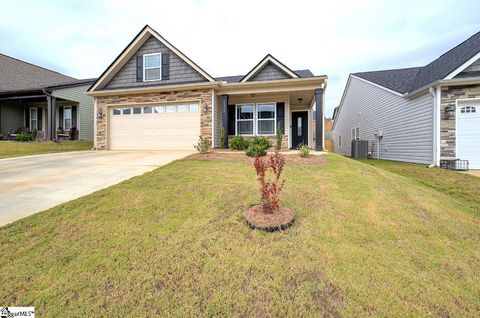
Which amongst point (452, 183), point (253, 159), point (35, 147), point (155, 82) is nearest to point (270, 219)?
point (253, 159)

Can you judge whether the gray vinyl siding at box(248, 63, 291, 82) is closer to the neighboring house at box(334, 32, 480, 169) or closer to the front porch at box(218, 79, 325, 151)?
the front porch at box(218, 79, 325, 151)

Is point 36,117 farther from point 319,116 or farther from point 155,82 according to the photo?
point 319,116

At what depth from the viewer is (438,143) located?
30.6 feet

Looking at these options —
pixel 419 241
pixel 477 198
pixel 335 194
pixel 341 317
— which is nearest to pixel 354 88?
pixel 477 198

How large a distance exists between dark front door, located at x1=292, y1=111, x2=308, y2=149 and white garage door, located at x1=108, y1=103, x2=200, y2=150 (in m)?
6.46

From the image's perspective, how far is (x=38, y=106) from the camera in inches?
695

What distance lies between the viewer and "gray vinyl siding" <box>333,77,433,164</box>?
33.7 feet

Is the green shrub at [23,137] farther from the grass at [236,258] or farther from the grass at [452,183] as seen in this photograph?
the grass at [452,183]

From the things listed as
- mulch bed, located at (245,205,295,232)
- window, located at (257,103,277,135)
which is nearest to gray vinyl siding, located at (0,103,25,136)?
window, located at (257,103,277,135)

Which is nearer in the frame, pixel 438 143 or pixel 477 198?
pixel 477 198

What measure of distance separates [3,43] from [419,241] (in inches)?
1303

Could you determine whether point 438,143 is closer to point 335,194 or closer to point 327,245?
point 335,194

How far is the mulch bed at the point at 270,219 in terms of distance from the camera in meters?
3.50

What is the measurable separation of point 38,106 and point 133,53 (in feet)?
35.2
